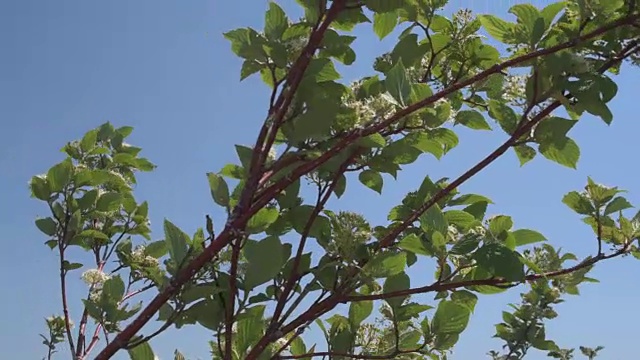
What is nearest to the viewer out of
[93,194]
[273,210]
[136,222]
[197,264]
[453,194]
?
[197,264]

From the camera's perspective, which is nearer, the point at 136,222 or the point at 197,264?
the point at 197,264

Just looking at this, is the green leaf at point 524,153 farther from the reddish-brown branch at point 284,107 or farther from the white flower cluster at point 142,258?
the white flower cluster at point 142,258

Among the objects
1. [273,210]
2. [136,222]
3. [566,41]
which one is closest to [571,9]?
[566,41]

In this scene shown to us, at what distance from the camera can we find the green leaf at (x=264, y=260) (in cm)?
145

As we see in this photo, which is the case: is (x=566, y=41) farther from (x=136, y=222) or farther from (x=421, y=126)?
(x=136, y=222)

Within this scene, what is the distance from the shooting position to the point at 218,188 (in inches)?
56.2

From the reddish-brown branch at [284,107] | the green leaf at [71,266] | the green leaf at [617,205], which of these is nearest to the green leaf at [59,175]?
the green leaf at [71,266]

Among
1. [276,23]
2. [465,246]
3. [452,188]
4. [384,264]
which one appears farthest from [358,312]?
[276,23]

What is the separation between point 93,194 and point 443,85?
1.17 metres

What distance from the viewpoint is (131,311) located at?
1647 mm

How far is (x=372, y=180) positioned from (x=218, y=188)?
0.41 m

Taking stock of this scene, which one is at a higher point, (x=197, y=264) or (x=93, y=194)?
(x=93, y=194)

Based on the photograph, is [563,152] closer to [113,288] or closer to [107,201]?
[113,288]

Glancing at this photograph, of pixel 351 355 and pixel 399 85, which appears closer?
pixel 399 85
